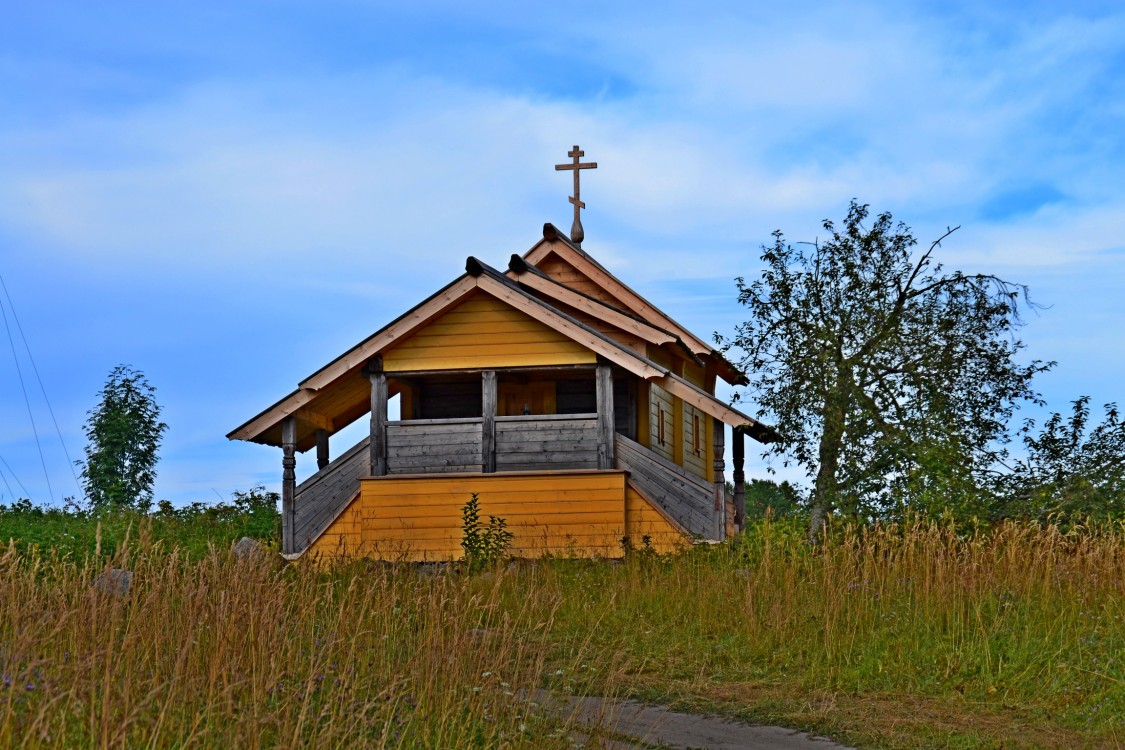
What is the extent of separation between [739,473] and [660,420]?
11.1 feet

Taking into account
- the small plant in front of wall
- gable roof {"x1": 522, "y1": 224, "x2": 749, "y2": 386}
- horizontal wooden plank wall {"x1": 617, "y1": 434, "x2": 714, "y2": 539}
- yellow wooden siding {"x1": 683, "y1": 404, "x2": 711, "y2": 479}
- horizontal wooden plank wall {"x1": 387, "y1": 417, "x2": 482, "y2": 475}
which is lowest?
the small plant in front of wall

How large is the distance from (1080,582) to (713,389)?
16.5 meters

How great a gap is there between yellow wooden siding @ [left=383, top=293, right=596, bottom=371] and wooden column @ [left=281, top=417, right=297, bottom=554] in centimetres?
207

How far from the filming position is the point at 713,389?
2886cm

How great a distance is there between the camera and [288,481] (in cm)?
2070

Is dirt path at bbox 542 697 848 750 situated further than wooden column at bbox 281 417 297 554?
No

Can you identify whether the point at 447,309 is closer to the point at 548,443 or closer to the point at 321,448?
the point at 548,443

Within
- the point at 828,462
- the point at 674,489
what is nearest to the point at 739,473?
the point at 828,462

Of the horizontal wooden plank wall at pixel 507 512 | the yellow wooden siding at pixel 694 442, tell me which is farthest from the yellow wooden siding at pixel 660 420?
Result: the horizontal wooden plank wall at pixel 507 512

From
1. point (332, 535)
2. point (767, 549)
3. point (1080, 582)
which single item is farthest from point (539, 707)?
point (332, 535)

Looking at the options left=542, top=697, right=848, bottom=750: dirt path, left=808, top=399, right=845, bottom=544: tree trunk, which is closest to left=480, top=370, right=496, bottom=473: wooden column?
→ left=808, top=399, right=845, bottom=544: tree trunk

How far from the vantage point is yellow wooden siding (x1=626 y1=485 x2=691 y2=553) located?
19438 millimetres

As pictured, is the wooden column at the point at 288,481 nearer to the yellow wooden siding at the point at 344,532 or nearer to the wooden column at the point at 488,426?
the yellow wooden siding at the point at 344,532

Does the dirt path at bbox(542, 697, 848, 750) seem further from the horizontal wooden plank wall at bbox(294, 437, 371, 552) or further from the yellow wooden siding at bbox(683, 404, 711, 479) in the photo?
the yellow wooden siding at bbox(683, 404, 711, 479)
